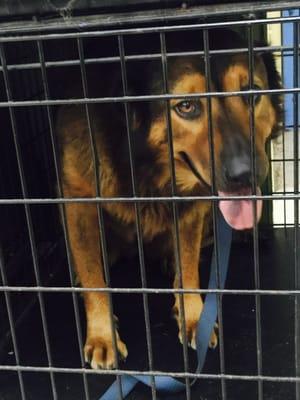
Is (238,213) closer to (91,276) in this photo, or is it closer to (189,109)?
(189,109)

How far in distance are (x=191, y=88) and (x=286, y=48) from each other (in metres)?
0.36

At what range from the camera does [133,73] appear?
1.35 metres

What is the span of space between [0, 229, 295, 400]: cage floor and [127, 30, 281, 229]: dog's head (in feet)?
1.22

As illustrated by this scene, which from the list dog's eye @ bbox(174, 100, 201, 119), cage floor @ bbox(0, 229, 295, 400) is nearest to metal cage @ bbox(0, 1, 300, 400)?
cage floor @ bbox(0, 229, 295, 400)

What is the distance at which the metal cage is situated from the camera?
1.02 metres

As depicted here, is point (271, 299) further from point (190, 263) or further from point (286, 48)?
point (286, 48)

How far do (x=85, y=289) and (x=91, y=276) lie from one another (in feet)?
1.77

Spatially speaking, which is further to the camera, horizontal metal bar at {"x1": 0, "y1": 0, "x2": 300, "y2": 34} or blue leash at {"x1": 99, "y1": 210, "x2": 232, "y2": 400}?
blue leash at {"x1": 99, "y1": 210, "x2": 232, "y2": 400}

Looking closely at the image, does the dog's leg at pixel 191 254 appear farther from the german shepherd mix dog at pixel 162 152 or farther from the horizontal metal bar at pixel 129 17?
the horizontal metal bar at pixel 129 17

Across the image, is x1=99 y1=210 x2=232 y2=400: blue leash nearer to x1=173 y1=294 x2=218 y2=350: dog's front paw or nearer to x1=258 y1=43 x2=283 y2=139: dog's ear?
x1=173 y1=294 x2=218 y2=350: dog's front paw

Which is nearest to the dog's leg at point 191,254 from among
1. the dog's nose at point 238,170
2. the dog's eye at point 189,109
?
the dog's eye at point 189,109

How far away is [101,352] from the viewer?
1.45m

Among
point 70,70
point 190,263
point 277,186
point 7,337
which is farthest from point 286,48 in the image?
point 277,186

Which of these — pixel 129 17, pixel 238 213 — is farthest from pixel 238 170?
pixel 129 17
